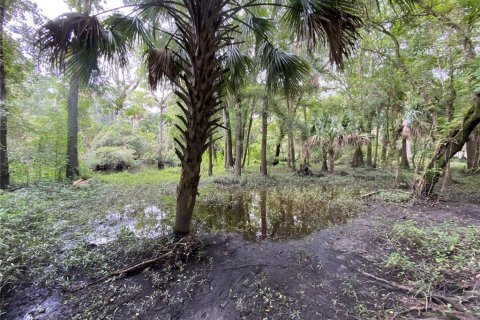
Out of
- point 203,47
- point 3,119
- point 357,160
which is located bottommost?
point 357,160

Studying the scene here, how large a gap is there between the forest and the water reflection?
0.05 m

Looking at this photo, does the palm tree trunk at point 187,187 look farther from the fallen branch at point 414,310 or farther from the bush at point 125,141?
the bush at point 125,141

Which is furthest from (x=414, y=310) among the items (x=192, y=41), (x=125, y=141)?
(x=125, y=141)

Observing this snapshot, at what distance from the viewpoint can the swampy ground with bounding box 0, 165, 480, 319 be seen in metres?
1.95

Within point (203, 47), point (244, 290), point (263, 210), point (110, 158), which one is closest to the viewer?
point (244, 290)

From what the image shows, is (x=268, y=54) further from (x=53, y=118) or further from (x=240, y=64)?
(x=53, y=118)

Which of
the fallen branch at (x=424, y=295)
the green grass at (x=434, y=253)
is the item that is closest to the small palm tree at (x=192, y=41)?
the fallen branch at (x=424, y=295)

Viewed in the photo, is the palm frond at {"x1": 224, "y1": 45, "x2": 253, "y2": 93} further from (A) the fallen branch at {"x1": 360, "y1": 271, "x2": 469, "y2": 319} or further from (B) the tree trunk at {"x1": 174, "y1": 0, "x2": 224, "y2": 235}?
(A) the fallen branch at {"x1": 360, "y1": 271, "x2": 469, "y2": 319}

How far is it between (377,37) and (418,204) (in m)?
4.73

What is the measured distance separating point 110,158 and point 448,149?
16.9 m

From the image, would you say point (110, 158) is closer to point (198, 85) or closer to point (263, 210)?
point (263, 210)

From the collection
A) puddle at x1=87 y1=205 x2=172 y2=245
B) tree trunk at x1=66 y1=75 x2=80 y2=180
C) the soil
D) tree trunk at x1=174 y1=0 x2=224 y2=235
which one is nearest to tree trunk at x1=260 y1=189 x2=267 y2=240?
the soil

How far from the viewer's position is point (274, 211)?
491cm

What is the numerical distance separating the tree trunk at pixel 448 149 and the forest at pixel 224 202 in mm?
32
